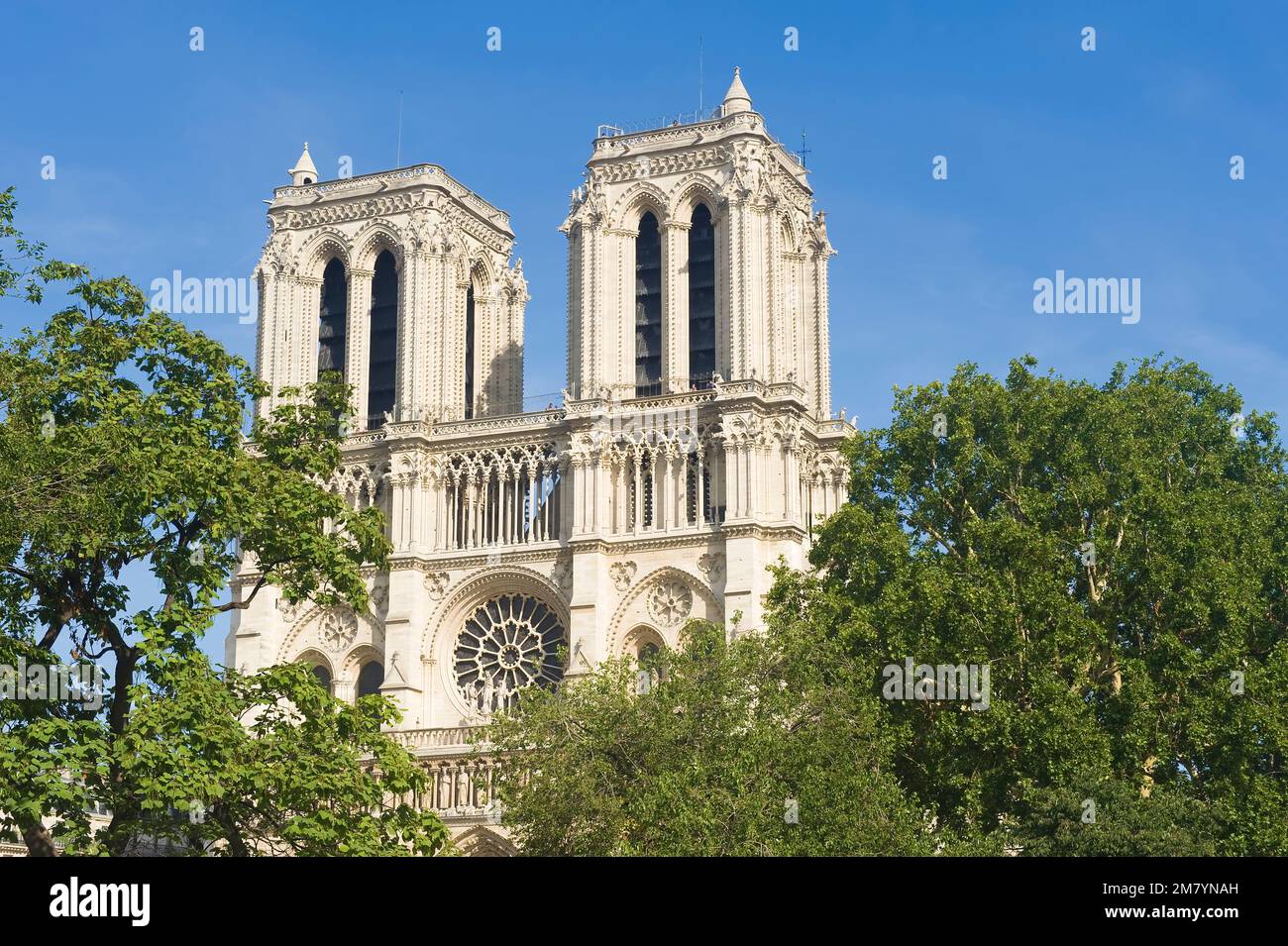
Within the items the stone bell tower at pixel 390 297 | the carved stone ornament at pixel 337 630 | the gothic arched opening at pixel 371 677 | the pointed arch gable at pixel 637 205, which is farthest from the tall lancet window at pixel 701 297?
the gothic arched opening at pixel 371 677

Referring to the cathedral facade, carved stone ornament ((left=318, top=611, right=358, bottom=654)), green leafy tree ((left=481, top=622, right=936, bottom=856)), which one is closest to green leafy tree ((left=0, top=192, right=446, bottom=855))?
green leafy tree ((left=481, top=622, right=936, bottom=856))

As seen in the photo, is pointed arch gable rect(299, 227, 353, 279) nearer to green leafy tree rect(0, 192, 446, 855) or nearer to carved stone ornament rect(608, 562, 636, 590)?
carved stone ornament rect(608, 562, 636, 590)

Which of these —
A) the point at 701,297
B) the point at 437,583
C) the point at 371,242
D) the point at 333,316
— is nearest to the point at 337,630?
the point at 437,583

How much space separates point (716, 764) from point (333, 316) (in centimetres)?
3454

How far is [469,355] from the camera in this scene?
214 feet

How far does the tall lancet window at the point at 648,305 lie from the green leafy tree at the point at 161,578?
99.1ft

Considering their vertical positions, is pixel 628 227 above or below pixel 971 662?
above

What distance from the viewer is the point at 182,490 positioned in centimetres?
2608

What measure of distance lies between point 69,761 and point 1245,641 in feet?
79.1

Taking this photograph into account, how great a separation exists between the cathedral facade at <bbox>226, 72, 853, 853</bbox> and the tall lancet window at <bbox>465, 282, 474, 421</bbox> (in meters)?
2.27

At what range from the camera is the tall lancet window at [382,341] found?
61719mm

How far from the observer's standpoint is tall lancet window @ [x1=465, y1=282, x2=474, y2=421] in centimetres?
6475
